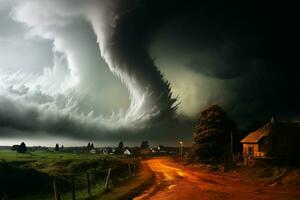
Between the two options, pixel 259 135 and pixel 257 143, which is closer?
pixel 257 143

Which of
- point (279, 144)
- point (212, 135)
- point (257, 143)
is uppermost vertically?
point (212, 135)

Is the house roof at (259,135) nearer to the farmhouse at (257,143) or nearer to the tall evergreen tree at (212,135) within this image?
the farmhouse at (257,143)

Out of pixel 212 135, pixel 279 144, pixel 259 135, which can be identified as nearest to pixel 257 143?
pixel 259 135

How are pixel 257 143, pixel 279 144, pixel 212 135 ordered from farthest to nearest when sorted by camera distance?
pixel 212 135, pixel 257 143, pixel 279 144

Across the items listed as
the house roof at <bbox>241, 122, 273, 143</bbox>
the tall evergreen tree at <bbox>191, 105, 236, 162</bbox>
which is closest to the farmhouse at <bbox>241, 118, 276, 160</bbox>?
the house roof at <bbox>241, 122, 273, 143</bbox>

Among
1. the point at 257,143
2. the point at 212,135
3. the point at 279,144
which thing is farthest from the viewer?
the point at 212,135

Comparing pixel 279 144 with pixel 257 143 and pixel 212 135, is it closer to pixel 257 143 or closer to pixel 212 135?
pixel 257 143

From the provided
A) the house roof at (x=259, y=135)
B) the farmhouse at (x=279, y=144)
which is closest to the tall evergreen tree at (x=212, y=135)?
the house roof at (x=259, y=135)

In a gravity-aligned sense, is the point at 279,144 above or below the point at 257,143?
below

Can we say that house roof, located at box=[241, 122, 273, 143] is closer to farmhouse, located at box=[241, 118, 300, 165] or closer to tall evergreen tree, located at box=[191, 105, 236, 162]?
farmhouse, located at box=[241, 118, 300, 165]

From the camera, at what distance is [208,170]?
2188 inches

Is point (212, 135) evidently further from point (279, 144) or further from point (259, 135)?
point (279, 144)

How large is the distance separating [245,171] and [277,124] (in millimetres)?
20555

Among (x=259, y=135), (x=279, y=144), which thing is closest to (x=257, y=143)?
(x=259, y=135)
